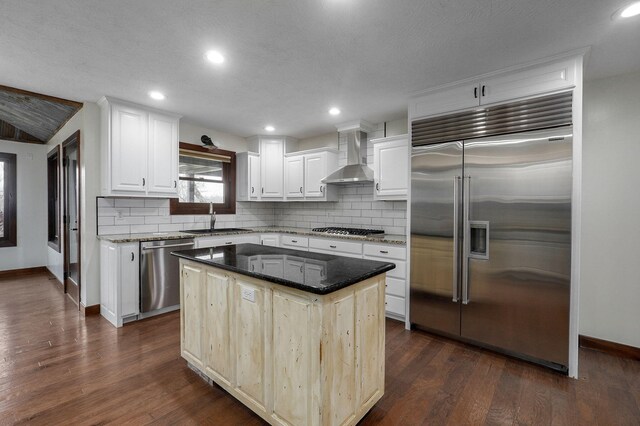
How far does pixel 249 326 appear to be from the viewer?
1808 mm

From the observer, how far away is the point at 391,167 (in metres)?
3.74

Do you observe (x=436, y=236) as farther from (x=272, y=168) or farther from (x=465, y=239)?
(x=272, y=168)

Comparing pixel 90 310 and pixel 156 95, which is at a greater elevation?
pixel 156 95

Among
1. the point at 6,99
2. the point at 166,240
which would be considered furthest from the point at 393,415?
the point at 6,99

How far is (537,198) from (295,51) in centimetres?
226

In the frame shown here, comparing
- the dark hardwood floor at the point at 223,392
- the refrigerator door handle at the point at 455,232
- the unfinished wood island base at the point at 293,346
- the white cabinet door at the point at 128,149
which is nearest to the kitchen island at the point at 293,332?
the unfinished wood island base at the point at 293,346

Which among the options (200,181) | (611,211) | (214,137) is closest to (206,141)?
(214,137)

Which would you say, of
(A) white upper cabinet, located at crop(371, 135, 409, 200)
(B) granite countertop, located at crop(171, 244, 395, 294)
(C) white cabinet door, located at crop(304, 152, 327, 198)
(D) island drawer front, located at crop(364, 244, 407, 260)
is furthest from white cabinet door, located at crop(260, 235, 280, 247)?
(B) granite countertop, located at crop(171, 244, 395, 294)

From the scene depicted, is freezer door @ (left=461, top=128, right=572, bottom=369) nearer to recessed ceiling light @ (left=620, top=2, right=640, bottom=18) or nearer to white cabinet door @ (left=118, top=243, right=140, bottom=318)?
recessed ceiling light @ (left=620, top=2, right=640, bottom=18)

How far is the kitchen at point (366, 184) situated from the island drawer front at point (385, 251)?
0.03 metres

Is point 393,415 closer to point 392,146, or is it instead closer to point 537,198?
point 537,198

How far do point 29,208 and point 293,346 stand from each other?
6.47 metres

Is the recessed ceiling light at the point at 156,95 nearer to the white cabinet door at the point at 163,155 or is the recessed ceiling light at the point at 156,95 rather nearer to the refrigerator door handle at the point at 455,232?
the white cabinet door at the point at 163,155

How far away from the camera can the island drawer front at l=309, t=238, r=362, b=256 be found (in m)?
3.73
